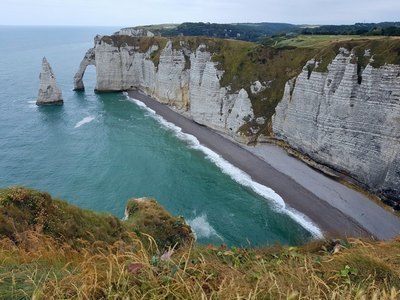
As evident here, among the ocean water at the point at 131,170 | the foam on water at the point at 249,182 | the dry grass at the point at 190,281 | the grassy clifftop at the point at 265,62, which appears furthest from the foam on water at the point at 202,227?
the dry grass at the point at 190,281

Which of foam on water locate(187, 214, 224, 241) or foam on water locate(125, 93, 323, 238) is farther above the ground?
foam on water locate(125, 93, 323, 238)

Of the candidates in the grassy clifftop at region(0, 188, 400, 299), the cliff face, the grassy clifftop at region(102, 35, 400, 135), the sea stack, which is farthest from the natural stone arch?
the grassy clifftop at region(0, 188, 400, 299)

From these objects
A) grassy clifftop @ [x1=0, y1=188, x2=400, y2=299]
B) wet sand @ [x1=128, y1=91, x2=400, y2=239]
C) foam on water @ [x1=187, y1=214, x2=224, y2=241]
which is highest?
grassy clifftop @ [x1=0, y1=188, x2=400, y2=299]

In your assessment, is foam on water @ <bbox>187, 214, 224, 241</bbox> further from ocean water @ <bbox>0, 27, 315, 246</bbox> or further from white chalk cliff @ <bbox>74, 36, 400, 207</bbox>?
white chalk cliff @ <bbox>74, 36, 400, 207</bbox>

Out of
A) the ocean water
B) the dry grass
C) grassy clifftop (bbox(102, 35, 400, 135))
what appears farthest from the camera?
grassy clifftop (bbox(102, 35, 400, 135))

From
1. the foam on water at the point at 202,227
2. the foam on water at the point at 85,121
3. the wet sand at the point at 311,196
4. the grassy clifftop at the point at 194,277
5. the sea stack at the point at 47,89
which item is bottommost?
the foam on water at the point at 202,227

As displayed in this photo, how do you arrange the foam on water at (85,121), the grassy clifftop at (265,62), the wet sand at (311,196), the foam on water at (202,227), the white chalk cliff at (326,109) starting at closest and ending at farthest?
the foam on water at (202,227) → the wet sand at (311,196) → the white chalk cliff at (326,109) → the grassy clifftop at (265,62) → the foam on water at (85,121)

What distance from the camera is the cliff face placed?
101ft

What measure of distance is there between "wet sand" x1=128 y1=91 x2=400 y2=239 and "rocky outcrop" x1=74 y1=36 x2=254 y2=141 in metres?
4.23

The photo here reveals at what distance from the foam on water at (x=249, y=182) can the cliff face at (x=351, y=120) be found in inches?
299

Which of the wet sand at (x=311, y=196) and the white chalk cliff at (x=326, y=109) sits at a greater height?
the white chalk cliff at (x=326, y=109)

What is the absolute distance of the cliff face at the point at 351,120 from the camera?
30.8 metres

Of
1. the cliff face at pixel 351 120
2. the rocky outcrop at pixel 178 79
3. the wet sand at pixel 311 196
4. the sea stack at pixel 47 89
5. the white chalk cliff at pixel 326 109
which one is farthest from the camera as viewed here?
the sea stack at pixel 47 89

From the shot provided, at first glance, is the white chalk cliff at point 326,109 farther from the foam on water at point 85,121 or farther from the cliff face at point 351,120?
the foam on water at point 85,121
